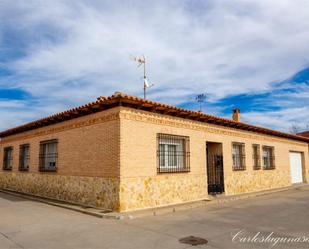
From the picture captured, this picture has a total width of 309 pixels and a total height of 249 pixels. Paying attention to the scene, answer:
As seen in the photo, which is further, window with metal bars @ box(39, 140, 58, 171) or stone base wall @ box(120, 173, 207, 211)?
window with metal bars @ box(39, 140, 58, 171)

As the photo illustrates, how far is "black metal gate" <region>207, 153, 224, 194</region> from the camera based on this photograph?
12578mm

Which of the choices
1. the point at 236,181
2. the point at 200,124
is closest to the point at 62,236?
the point at 200,124

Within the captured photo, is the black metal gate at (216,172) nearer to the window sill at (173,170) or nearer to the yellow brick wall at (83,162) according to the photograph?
the window sill at (173,170)

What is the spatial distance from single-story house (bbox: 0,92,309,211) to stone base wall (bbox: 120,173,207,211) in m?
0.03

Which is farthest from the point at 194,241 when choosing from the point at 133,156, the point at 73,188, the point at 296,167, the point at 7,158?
the point at 296,167

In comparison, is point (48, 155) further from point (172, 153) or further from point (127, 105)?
point (172, 153)

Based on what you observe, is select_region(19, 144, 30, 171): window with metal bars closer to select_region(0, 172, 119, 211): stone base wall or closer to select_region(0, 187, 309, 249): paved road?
select_region(0, 172, 119, 211): stone base wall

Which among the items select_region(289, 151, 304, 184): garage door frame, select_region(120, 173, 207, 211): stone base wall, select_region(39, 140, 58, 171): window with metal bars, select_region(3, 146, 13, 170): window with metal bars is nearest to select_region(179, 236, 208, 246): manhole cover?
select_region(120, 173, 207, 211): stone base wall

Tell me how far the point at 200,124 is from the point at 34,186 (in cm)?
862

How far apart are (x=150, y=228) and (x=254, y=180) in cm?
999

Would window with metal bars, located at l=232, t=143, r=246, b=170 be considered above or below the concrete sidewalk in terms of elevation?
above

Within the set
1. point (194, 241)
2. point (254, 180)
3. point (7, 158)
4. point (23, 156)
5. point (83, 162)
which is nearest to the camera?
point (194, 241)

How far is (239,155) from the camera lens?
1440 centimetres

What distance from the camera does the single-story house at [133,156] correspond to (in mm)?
8859
